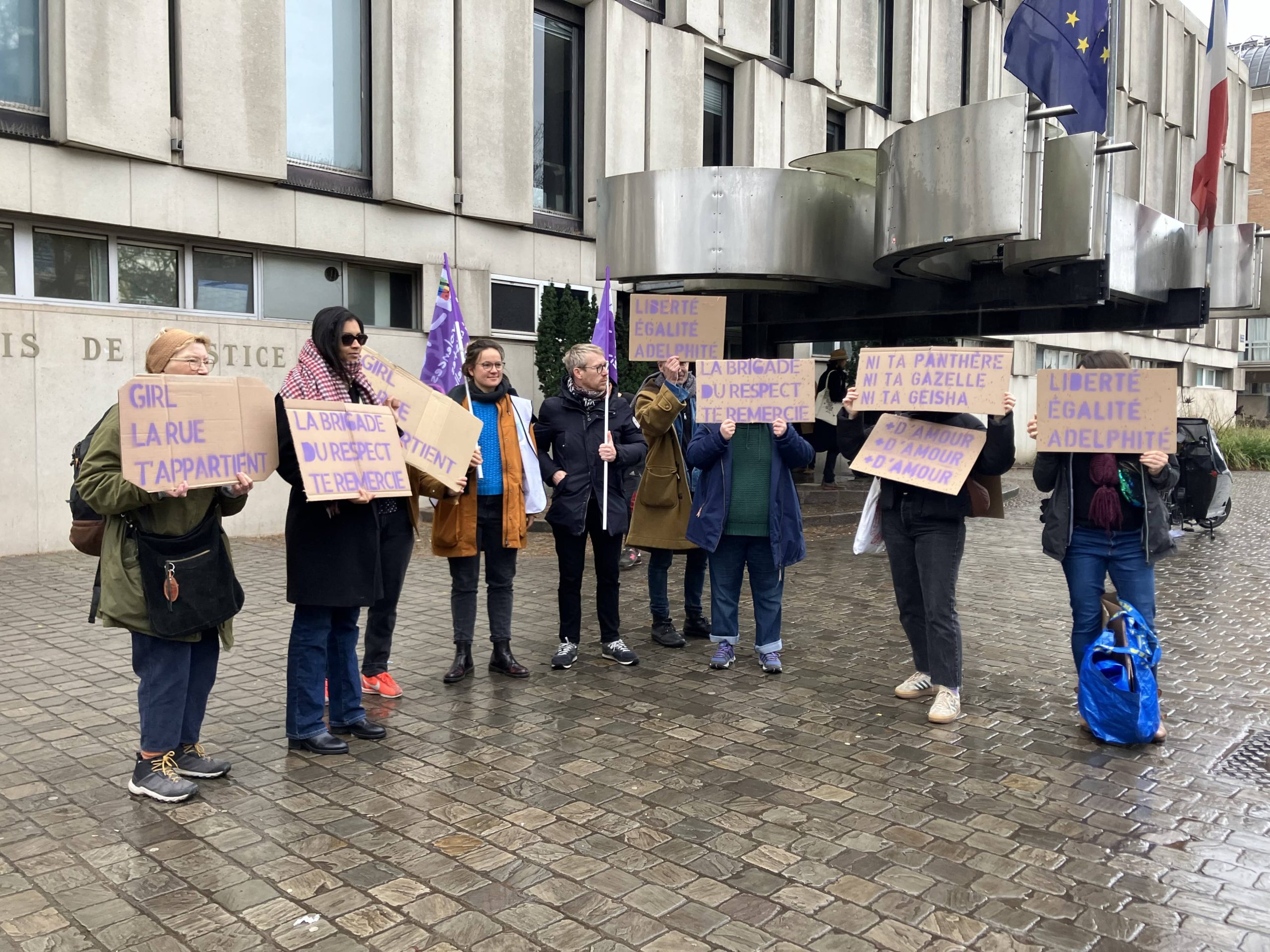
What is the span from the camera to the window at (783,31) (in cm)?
1986

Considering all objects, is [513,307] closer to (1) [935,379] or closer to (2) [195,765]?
(1) [935,379]

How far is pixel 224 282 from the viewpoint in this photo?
40.2 feet

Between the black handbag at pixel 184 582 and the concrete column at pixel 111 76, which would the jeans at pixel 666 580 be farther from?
the concrete column at pixel 111 76

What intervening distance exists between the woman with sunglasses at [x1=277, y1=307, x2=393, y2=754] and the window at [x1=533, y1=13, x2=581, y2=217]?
1141 centimetres

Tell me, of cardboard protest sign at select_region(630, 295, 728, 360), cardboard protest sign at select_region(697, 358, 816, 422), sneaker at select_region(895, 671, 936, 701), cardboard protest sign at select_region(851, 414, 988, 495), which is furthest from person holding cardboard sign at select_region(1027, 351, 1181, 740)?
cardboard protest sign at select_region(630, 295, 728, 360)

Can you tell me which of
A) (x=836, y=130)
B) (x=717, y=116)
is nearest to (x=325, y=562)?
(x=717, y=116)

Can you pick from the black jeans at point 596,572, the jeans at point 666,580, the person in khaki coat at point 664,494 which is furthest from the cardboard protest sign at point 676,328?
the black jeans at point 596,572

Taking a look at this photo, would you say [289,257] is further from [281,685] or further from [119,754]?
[119,754]

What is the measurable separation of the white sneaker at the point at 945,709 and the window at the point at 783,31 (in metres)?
16.9

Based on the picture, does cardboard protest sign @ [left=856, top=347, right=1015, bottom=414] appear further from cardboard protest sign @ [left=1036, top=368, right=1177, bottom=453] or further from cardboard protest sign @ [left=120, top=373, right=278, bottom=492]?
cardboard protest sign @ [left=120, top=373, right=278, bottom=492]

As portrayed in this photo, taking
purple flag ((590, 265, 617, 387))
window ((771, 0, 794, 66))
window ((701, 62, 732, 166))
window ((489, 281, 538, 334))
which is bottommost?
purple flag ((590, 265, 617, 387))

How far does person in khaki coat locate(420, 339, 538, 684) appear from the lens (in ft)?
20.0

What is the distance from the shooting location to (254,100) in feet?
39.0

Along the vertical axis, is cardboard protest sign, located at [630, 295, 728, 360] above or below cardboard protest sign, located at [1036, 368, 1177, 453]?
above
